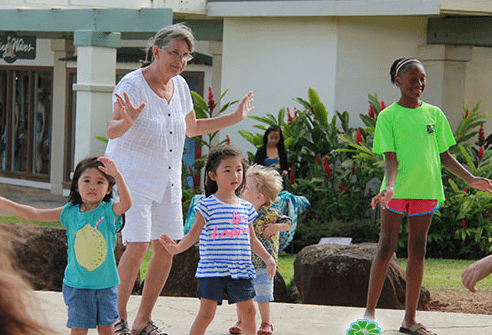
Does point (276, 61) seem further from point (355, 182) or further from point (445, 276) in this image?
point (445, 276)

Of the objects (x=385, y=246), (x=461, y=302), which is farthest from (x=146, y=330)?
(x=461, y=302)

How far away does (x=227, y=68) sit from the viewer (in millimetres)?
12867

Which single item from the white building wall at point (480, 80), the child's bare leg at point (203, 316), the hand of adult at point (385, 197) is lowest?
the child's bare leg at point (203, 316)

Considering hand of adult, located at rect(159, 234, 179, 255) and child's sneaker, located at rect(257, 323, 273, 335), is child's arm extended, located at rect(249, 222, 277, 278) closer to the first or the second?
hand of adult, located at rect(159, 234, 179, 255)

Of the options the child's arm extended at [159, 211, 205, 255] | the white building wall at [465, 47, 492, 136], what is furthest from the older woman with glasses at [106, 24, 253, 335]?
the white building wall at [465, 47, 492, 136]

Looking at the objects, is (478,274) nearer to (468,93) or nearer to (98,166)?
(98,166)

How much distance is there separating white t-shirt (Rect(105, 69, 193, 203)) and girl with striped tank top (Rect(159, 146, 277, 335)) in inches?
12.8

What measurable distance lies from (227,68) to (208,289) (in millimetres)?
8678

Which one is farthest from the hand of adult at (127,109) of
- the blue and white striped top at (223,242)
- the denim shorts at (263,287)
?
the denim shorts at (263,287)

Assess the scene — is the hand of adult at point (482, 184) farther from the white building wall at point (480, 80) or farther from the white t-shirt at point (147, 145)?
the white building wall at point (480, 80)

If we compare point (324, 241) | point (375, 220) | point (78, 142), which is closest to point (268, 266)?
point (324, 241)

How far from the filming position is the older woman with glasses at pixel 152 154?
4723mm

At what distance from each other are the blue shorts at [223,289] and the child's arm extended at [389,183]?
93 cm

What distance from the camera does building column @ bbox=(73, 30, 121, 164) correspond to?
1135 centimetres
